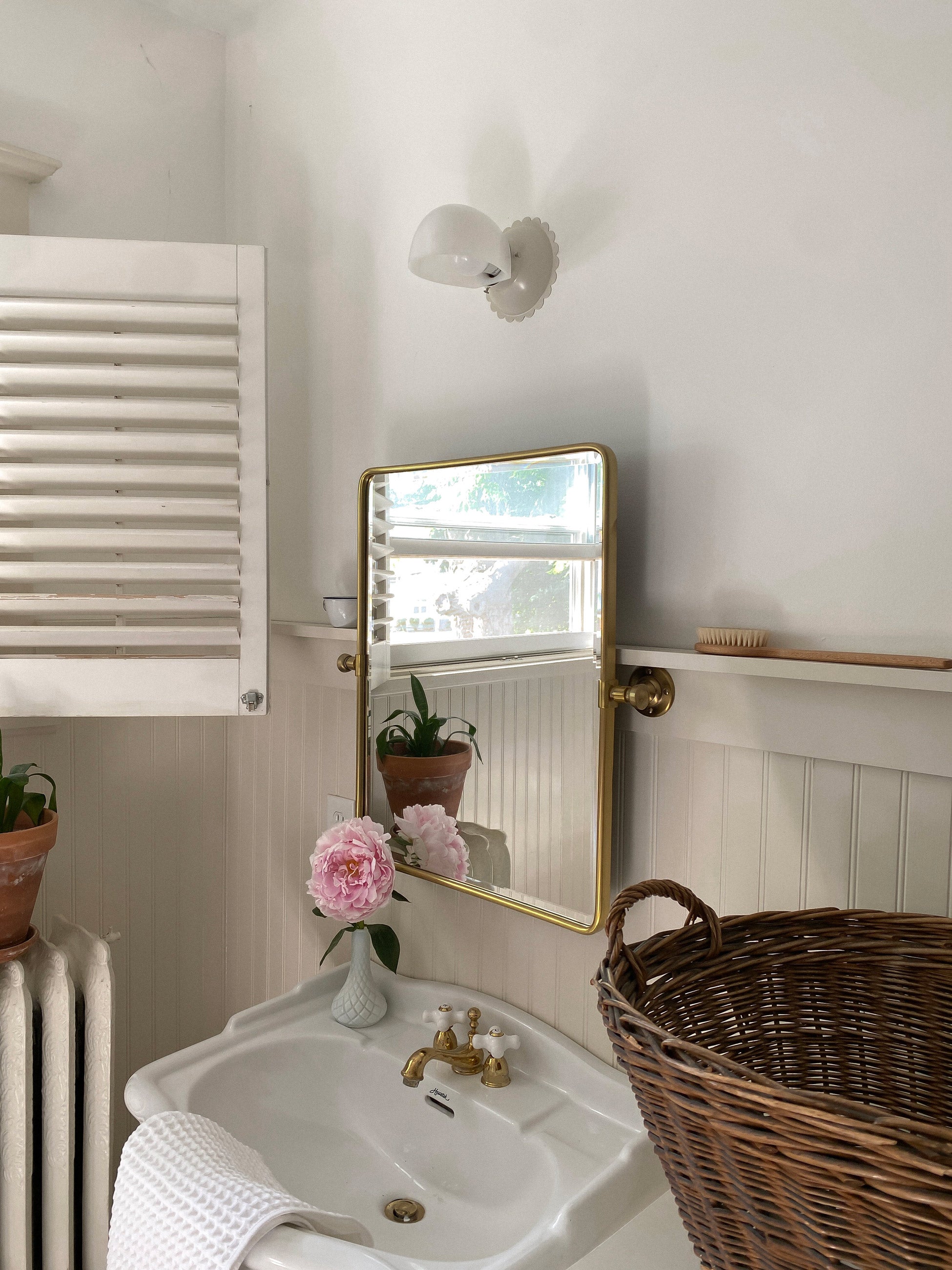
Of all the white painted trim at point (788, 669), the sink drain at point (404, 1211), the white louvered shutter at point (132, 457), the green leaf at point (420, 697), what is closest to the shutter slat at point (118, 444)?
the white louvered shutter at point (132, 457)

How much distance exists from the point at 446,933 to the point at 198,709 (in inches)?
20.1

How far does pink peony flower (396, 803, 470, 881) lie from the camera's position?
1262 mm

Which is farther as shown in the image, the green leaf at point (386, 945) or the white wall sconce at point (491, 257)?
the green leaf at point (386, 945)

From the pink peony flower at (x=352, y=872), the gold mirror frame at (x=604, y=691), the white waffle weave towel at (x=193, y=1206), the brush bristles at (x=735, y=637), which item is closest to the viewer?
the white waffle weave towel at (x=193, y=1206)

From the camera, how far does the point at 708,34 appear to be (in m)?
1.00

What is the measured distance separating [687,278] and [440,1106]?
1.07 metres

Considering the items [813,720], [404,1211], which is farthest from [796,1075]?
[404,1211]

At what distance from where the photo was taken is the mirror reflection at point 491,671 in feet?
3.57

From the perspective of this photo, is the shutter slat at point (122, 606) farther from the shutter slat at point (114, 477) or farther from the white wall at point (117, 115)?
the white wall at point (117, 115)

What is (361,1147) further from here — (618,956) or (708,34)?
(708,34)

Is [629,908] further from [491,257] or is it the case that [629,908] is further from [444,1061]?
[491,257]

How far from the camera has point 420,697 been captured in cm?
132

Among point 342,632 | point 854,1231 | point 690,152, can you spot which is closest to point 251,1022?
point 342,632

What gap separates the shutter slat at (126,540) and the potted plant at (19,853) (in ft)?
1.03
